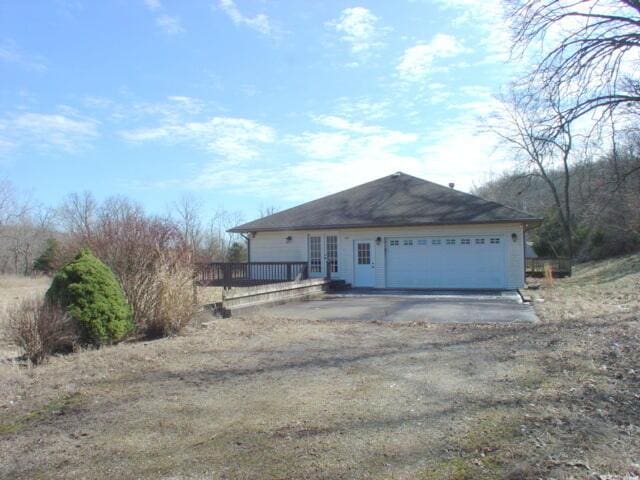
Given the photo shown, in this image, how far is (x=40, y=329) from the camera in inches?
270

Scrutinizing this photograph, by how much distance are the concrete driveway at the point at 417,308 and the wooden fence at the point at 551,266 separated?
10240 mm

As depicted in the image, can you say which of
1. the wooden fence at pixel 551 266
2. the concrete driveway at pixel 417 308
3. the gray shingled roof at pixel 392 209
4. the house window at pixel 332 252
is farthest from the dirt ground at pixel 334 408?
the wooden fence at pixel 551 266

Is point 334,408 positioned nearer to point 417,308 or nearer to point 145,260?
point 145,260

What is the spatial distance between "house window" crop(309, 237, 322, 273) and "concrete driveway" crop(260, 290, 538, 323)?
4.14m

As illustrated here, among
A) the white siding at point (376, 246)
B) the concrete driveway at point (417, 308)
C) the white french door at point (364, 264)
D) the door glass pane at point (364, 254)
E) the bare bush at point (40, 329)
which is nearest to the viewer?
the bare bush at point (40, 329)

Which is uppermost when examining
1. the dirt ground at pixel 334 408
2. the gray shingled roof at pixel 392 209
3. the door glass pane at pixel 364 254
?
the gray shingled roof at pixel 392 209

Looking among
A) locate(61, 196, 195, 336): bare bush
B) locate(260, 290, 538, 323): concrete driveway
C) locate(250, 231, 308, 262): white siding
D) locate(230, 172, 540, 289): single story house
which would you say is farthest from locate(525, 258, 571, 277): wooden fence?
locate(61, 196, 195, 336): bare bush

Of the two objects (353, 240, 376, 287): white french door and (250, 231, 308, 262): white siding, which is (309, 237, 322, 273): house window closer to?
(250, 231, 308, 262): white siding

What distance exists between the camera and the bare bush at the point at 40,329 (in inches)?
267

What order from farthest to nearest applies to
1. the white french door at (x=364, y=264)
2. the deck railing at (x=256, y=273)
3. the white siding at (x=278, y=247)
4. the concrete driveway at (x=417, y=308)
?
the white siding at (x=278, y=247)
the deck railing at (x=256, y=273)
the white french door at (x=364, y=264)
the concrete driveway at (x=417, y=308)

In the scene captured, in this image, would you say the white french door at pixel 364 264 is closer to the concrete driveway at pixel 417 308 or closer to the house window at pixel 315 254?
the house window at pixel 315 254

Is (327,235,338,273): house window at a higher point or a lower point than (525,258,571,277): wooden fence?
higher

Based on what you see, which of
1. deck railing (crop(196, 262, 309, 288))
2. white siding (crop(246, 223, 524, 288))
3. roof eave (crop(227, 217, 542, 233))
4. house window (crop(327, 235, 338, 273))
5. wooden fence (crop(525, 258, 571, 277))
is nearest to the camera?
roof eave (crop(227, 217, 542, 233))

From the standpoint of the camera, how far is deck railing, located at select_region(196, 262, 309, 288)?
20.2 metres
